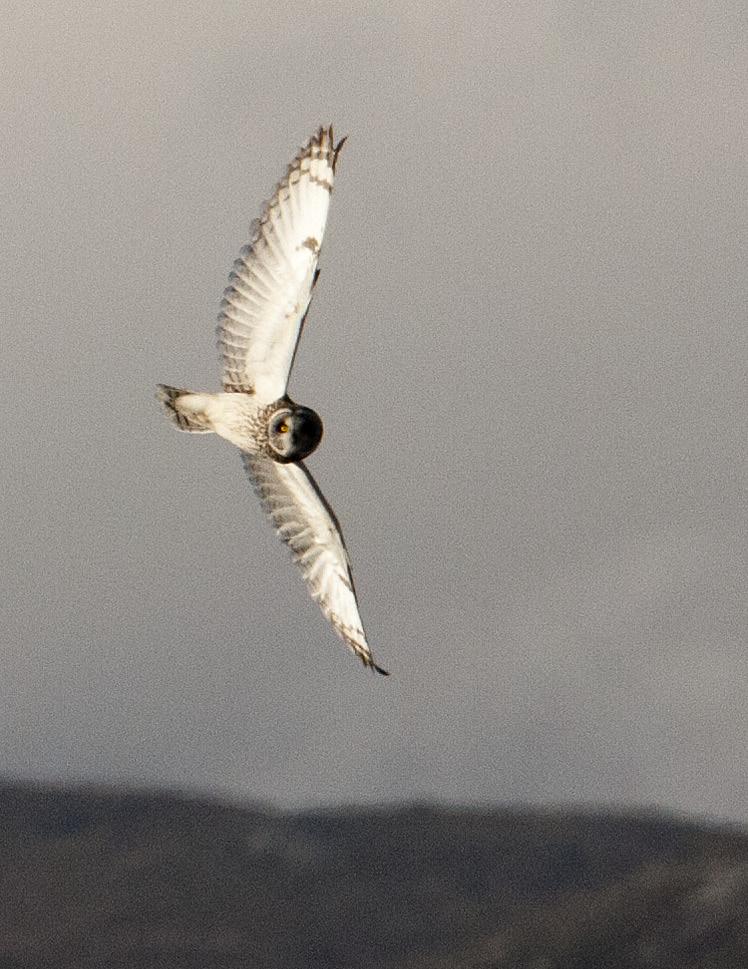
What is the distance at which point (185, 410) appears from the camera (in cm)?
3456

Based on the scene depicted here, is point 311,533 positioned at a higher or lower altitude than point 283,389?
lower

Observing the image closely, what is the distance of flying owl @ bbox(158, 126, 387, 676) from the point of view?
3403 centimetres

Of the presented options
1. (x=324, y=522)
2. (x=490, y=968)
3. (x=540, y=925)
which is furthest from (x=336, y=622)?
(x=540, y=925)

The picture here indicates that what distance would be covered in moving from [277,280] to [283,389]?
1727 mm

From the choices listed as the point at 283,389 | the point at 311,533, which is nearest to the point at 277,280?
the point at 283,389

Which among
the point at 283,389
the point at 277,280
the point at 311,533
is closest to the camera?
the point at 283,389

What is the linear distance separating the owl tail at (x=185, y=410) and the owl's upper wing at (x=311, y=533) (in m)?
1.06

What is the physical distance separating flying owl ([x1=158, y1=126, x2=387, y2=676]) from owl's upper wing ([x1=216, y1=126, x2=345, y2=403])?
0.02 m

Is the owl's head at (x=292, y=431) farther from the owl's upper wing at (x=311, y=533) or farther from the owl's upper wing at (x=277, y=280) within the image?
the owl's upper wing at (x=311, y=533)

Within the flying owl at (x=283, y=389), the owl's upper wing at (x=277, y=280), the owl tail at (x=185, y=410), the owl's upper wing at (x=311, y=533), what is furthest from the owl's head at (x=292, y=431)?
the owl tail at (x=185, y=410)

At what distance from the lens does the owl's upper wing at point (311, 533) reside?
115ft

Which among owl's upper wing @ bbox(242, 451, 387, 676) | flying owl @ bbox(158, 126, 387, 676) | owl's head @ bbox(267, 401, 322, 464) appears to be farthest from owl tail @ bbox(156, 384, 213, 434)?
owl's head @ bbox(267, 401, 322, 464)

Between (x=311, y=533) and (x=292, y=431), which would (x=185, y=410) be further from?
(x=311, y=533)

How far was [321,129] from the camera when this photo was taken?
3519 cm
